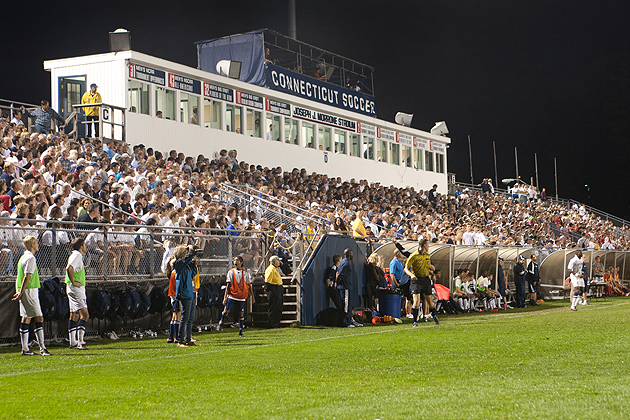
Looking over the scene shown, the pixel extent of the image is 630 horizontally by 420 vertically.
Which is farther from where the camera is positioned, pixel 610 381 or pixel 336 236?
pixel 336 236

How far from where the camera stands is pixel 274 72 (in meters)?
36.8

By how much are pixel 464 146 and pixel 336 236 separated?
206 ft

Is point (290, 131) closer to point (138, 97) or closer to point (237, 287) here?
point (138, 97)

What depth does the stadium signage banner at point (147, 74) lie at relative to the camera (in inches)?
1115

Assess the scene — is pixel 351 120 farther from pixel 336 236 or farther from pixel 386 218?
pixel 336 236

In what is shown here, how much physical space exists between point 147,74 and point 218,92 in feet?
13.8

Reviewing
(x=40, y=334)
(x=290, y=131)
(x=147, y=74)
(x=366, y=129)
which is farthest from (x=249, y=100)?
(x=40, y=334)

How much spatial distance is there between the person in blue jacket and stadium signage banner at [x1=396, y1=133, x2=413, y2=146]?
34.1 meters

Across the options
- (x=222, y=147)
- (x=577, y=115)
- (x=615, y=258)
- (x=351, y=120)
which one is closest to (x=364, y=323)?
(x=222, y=147)

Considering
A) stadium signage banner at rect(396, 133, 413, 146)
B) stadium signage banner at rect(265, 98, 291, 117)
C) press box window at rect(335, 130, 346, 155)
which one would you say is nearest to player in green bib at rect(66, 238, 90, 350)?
stadium signage banner at rect(265, 98, 291, 117)

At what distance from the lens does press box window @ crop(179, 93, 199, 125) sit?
30766 mm

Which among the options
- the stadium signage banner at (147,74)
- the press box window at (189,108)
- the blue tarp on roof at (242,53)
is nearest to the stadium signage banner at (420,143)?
the blue tarp on roof at (242,53)

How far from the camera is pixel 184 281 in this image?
13.0 metres

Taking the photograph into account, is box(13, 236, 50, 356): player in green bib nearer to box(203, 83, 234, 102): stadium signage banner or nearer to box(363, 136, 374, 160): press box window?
box(203, 83, 234, 102): stadium signage banner
